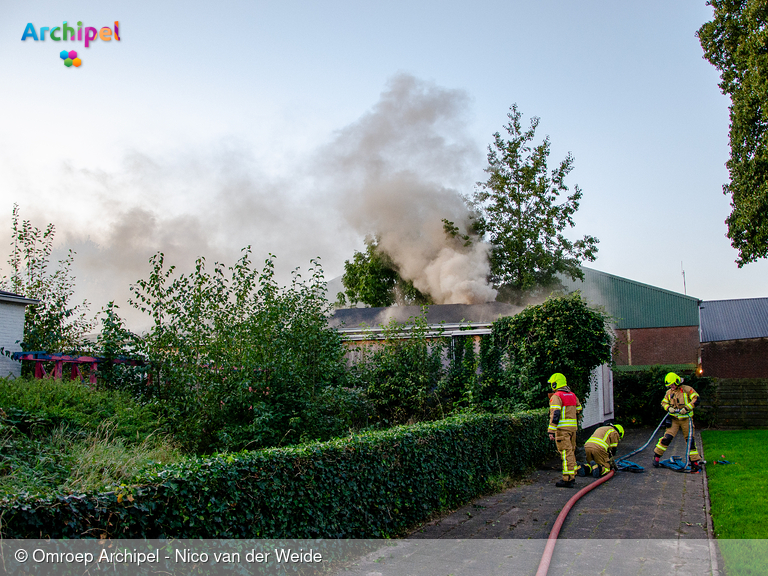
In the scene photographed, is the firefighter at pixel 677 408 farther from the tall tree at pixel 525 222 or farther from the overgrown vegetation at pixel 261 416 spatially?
the tall tree at pixel 525 222

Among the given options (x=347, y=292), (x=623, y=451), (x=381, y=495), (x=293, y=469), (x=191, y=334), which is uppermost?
(x=347, y=292)

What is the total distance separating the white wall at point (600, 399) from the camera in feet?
53.9

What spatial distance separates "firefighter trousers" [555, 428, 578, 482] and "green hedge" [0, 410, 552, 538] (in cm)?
147

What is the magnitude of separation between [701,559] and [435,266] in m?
19.8

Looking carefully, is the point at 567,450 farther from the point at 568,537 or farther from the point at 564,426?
the point at 568,537

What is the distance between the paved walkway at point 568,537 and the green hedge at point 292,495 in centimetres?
35

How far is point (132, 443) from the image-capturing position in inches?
277

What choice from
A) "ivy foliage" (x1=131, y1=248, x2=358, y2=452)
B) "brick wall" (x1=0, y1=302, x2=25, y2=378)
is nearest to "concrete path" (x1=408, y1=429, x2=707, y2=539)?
"ivy foliage" (x1=131, y1=248, x2=358, y2=452)

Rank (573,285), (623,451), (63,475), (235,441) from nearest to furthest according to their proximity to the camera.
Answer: (63,475), (235,441), (623,451), (573,285)

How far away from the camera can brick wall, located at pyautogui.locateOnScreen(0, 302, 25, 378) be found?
40.3ft

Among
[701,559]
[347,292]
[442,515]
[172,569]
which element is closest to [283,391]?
[442,515]

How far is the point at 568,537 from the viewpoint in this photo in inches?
221

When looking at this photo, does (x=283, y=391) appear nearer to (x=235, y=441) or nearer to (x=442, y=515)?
(x=235, y=441)

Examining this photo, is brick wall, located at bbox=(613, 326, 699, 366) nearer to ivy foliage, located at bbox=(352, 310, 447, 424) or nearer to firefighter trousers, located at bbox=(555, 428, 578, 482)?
ivy foliage, located at bbox=(352, 310, 447, 424)
